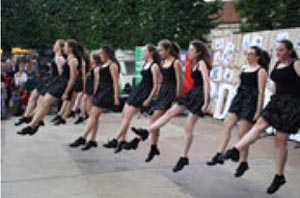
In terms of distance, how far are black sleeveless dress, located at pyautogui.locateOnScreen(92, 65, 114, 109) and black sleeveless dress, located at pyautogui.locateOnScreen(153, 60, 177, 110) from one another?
1054mm

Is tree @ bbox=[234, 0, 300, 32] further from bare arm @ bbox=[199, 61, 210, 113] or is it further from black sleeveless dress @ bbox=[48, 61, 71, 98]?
bare arm @ bbox=[199, 61, 210, 113]

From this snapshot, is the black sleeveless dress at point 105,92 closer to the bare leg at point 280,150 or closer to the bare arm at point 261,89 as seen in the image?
the bare arm at point 261,89

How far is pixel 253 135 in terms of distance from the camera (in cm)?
593

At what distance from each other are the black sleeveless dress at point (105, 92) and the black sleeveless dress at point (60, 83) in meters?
0.55

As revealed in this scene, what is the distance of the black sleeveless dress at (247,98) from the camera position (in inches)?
255

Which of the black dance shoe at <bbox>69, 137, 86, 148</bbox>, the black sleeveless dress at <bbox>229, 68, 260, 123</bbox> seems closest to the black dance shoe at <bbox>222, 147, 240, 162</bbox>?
the black sleeveless dress at <bbox>229, 68, 260, 123</bbox>

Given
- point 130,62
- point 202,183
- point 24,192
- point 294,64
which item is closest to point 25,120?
point 24,192

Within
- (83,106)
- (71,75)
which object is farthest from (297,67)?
(83,106)

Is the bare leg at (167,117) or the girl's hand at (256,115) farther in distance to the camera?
the bare leg at (167,117)

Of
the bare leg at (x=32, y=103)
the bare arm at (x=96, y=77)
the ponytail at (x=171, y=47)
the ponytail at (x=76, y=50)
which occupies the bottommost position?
the bare leg at (x=32, y=103)

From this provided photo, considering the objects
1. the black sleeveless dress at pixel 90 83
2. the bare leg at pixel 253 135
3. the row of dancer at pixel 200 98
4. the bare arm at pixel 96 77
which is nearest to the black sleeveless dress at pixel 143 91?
the row of dancer at pixel 200 98

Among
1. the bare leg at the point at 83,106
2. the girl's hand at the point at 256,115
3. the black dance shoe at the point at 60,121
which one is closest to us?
the girl's hand at the point at 256,115

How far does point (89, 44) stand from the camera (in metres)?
21.4

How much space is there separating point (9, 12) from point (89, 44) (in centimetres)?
358
